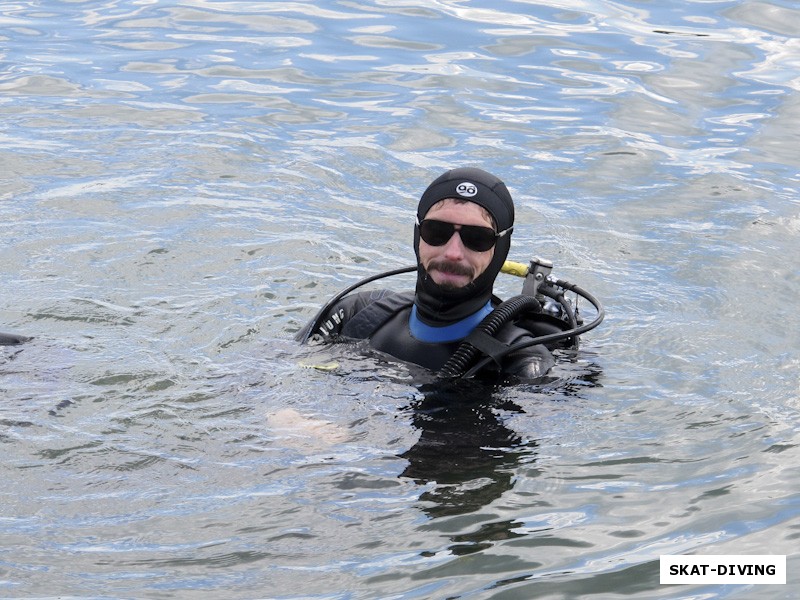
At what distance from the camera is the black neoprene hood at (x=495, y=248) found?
5.66 m

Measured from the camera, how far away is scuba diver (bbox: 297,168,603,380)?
18.2 feet

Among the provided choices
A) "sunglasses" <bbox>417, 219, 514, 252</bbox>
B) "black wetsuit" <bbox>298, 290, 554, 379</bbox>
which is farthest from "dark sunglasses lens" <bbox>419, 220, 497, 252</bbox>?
"black wetsuit" <bbox>298, 290, 554, 379</bbox>

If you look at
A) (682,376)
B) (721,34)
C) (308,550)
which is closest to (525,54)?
(721,34)

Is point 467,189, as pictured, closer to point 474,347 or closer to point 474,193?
point 474,193

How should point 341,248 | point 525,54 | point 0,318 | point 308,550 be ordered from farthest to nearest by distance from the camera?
point 525,54, point 341,248, point 0,318, point 308,550

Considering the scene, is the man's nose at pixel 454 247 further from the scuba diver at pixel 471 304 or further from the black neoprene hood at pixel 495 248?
the black neoprene hood at pixel 495 248

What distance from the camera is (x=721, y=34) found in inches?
541

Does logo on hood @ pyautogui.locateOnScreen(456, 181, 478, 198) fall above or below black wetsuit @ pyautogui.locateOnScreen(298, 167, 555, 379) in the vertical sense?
above

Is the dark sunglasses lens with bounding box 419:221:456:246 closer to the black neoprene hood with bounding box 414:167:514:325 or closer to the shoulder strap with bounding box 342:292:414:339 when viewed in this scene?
the black neoprene hood with bounding box 414:167:514:325

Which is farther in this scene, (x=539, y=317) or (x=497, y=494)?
(x=539, y=317)

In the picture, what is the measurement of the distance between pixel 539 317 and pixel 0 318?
3215mm

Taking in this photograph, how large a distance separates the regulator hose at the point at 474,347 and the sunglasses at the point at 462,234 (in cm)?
30

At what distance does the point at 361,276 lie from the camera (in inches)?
305

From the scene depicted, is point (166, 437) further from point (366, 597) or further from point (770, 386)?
point (770, 386)
